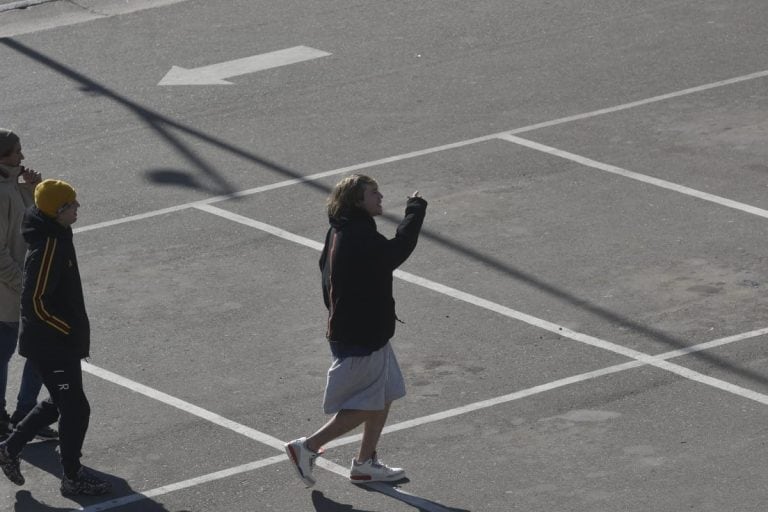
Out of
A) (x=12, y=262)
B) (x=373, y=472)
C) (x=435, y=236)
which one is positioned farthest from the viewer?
(x=435, y=236)

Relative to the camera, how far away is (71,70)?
17.1 m

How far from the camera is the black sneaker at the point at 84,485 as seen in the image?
28.0 feet

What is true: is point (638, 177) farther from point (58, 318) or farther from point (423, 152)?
point (58, 318)

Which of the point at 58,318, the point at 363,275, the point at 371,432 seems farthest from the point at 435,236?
the point at 58,318

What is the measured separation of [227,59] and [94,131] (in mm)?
2548

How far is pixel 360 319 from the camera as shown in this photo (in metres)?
8.41

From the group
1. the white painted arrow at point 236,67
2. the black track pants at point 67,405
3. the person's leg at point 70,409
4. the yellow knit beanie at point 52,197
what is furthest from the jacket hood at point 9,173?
the white painted arrow at point 236,67

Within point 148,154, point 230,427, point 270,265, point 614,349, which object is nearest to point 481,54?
point 148,154

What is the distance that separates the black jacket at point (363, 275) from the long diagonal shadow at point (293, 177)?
2641 mm

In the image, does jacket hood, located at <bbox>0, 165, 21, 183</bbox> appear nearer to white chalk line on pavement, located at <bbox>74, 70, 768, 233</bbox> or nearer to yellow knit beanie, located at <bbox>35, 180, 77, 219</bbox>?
yellow knit beanie, located at <bbox>35, 180, 77, 219</bbox>

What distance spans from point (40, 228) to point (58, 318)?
503 mm

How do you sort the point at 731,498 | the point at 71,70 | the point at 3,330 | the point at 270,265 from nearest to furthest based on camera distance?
the point at 731,498 → the point at 3,330 → the point at 270,265 → the point at 71,70

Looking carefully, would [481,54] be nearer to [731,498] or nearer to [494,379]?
[494,379]

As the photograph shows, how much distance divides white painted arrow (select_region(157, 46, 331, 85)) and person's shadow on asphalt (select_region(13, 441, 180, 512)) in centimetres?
797
